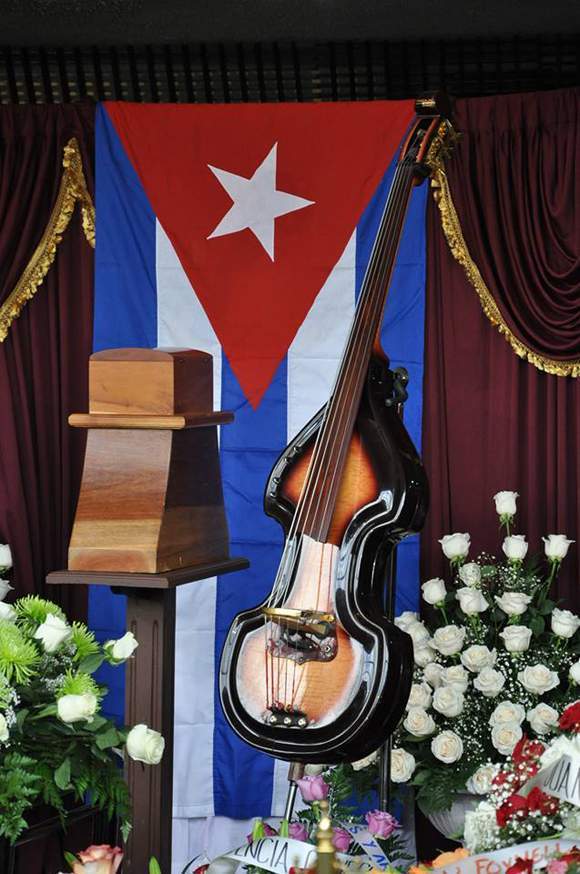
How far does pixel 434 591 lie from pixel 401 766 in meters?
0.47

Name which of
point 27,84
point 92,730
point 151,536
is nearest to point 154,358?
point 151,536

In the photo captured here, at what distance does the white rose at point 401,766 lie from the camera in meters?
2.98

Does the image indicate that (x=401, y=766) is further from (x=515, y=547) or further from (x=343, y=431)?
(x=343, y=431)

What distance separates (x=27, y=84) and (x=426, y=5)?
123 centimetres

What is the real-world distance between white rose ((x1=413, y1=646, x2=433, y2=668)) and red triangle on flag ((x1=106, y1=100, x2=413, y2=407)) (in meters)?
0.85

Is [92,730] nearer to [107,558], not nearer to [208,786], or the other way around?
[107,558]

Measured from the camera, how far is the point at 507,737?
2.92 m

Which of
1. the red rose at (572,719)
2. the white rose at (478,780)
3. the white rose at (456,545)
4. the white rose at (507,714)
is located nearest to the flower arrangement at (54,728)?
the red rose at (572,719)

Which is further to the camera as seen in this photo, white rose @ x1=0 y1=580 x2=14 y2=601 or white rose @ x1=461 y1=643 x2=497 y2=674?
white rose @ x1=0 y1=580 x2=14 y2=601

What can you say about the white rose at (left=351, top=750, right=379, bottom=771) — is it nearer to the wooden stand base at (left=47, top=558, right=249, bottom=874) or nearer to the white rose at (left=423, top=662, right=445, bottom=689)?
the white rose at (left=423, top=662, right=445, bottom=689)

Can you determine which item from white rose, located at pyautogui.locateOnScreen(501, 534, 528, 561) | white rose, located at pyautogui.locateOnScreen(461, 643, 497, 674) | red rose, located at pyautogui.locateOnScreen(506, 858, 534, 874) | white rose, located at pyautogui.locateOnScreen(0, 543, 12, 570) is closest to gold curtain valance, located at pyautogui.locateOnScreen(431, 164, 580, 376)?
white rose, located at pyautogui.locateOnScreen(501, 534, 528, 561)

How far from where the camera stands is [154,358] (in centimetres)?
237

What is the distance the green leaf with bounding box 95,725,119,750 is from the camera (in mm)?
1688

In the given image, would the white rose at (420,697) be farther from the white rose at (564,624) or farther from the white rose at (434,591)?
the white rose at (564,624)
